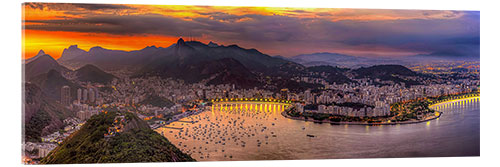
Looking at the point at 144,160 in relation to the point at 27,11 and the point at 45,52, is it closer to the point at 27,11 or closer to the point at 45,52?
the point at 45,52

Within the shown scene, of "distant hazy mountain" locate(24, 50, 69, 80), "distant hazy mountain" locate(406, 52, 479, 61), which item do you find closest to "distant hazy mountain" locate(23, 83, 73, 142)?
"distant hazy mountain" locate(24, 50, 69, 80)

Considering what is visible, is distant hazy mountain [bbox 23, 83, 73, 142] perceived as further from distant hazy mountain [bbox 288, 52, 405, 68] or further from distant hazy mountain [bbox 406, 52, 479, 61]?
distant hazy mountain [bbox 406, 52, 479, 61]

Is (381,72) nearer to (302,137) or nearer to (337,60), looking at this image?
(337,60)

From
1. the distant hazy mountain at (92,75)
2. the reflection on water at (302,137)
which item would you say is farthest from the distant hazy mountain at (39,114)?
the reflection on water at (302,137)

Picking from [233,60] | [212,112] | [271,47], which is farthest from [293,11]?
[212,112]

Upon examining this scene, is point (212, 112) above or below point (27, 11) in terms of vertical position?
below

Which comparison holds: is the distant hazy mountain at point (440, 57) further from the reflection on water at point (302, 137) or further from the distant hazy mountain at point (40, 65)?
the distant hazy mountain at point (40, 65)
